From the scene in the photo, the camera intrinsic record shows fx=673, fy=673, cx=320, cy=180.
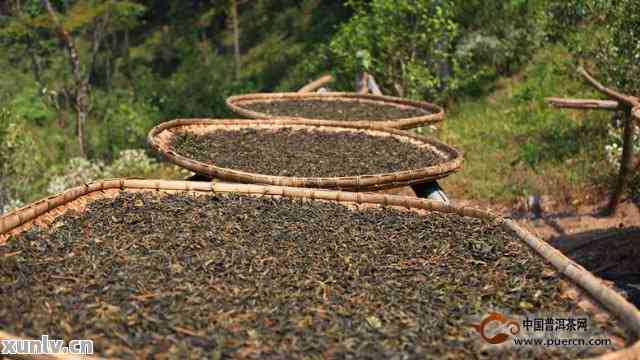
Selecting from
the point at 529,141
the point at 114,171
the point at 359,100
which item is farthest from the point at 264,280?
the point at 114,171

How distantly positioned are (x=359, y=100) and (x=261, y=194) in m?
3.11

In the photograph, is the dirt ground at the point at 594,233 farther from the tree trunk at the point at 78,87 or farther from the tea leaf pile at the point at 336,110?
the tree trunk at the point at 78,87

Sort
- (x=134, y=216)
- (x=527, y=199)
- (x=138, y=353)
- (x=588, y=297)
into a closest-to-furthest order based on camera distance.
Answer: (x=138, y=353), (x=588, y=297), (x=134, y=216), (x=527, y=199)

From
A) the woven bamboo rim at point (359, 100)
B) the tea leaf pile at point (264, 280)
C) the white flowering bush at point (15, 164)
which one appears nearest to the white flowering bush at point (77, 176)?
the white flowering bush at point (15, 164)

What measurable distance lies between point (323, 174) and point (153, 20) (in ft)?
78.8

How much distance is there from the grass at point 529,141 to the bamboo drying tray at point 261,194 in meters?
4.03

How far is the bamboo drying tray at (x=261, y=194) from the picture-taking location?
7.82 ft

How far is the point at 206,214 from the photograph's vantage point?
9.33ft

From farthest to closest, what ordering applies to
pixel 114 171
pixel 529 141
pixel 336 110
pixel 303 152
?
A: pixel 114 171, pixel 529 141, pixel 336 110, pixel 303 152

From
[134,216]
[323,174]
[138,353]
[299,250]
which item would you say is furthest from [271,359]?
[323,174]

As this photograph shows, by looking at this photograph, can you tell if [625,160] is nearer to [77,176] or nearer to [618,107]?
[618,107]

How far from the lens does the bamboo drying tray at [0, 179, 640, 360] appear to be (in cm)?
238

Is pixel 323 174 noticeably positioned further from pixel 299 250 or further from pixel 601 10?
pixel 601 10

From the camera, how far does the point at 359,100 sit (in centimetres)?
609
